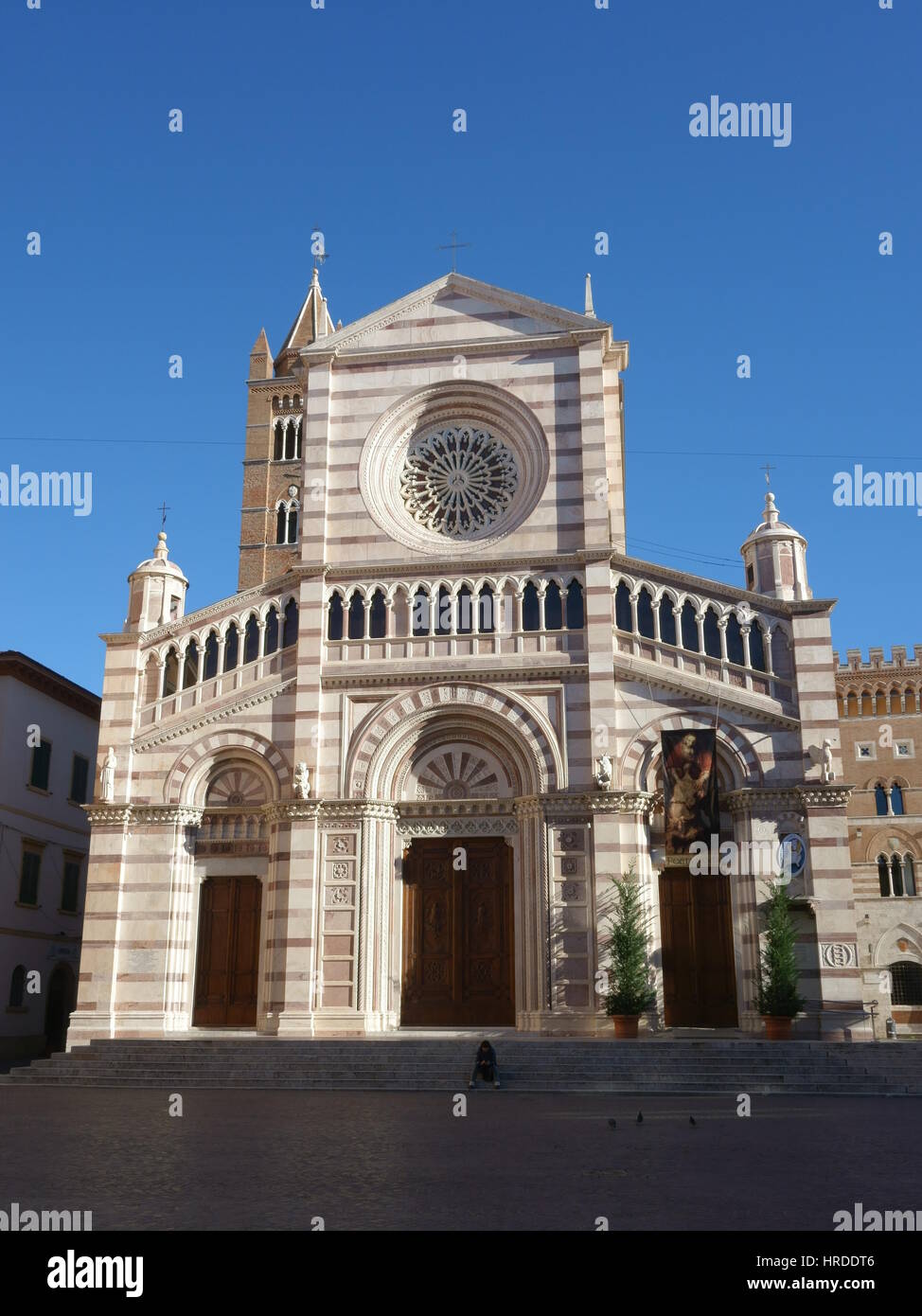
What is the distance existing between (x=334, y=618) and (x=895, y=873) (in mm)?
33679

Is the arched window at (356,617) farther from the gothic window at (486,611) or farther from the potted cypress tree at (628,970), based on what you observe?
the potted cypress tree at (628,970)

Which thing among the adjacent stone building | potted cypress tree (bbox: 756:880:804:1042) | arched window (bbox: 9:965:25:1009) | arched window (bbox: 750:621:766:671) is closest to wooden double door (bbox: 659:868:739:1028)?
potted cypress tree (bbox: 756:880:804:1042)

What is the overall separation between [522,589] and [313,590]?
207 inches

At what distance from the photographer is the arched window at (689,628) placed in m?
28.0

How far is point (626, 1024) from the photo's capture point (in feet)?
80.1

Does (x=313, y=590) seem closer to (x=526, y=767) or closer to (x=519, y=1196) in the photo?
(x=526, y=767)

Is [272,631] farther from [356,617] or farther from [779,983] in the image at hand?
[779,983]

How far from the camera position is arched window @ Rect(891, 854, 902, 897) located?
5169 cm

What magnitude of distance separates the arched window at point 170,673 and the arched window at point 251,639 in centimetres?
178

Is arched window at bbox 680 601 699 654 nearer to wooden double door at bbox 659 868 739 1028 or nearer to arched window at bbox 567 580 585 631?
arched window at bbox 567 580 585 631

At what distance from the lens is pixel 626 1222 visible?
8875 millimetres

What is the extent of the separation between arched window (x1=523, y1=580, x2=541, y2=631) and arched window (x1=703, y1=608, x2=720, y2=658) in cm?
402
